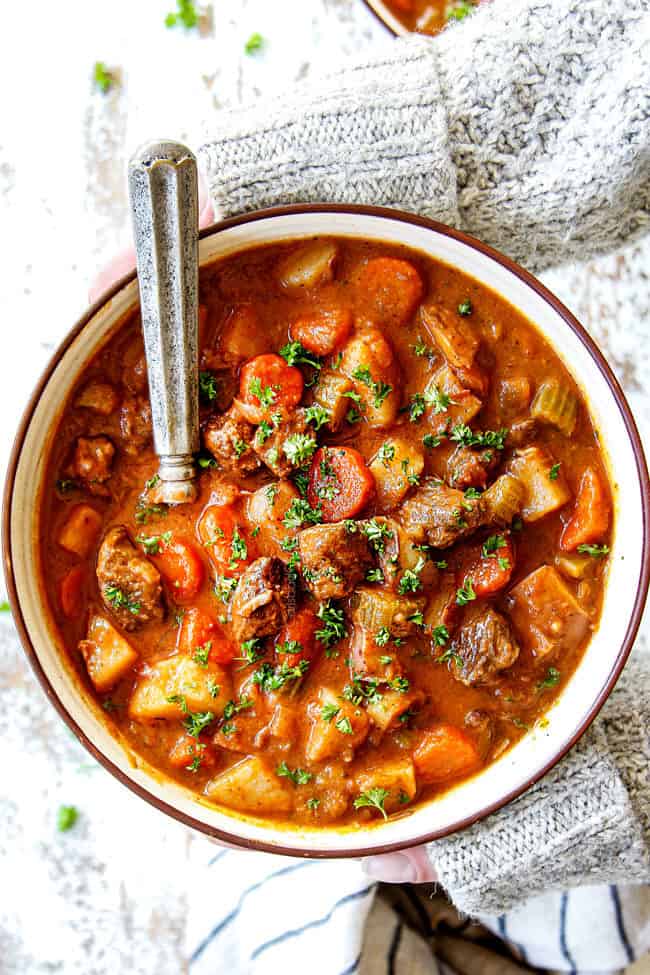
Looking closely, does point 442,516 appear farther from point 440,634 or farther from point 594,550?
point 594,550

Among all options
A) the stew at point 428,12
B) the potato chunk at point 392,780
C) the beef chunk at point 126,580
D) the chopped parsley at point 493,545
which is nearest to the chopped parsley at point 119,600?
the beef chunk at point 126,580

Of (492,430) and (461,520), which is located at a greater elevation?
(492,430)

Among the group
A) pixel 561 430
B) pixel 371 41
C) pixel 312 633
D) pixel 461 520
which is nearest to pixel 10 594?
pixel 312 633

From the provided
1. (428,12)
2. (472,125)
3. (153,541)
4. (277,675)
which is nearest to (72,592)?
(153,541)

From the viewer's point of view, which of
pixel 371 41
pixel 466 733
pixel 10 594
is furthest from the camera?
pixel 371 41

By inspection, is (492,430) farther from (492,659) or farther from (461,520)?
(492,659)

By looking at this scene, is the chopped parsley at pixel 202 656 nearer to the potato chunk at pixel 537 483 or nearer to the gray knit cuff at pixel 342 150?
the potato chunk at pixel 537 483
